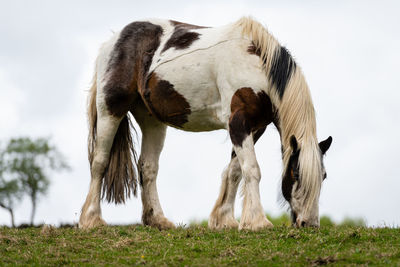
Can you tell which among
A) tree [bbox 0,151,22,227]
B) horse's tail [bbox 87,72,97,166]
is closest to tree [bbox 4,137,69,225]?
tree [bbox 0,151,22,227]

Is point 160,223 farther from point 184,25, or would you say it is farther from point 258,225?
point 184,25

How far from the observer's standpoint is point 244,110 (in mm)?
7320

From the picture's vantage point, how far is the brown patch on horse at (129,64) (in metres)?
8.82

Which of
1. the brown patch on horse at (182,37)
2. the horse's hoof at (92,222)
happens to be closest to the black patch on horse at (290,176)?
the brown patch on horse at (182,37)

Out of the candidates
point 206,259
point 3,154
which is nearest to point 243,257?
point 206,259

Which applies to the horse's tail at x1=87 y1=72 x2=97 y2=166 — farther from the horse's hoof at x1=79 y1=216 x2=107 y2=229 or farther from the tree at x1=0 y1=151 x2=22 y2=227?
the tree at x1=0 y1=151 x2=22 y2=227

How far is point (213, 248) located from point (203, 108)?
2484 millimetres

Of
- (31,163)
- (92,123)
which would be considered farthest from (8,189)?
(92,123)

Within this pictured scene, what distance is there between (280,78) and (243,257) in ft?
8.66

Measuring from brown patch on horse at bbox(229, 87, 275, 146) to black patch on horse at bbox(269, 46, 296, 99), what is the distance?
224 mm

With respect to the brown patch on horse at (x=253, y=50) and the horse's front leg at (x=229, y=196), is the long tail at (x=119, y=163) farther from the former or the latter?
the brown patch on horse at (x=253, y=50)

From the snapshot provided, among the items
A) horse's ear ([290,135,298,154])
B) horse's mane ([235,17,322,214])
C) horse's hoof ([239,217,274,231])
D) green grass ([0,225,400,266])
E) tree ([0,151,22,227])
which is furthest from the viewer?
tree ([0,151,22,227])

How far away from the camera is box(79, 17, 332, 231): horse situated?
23.5 ft

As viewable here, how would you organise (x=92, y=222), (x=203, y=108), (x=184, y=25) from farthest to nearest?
(x=184, y=25) → (x=92, y=222) → (x=203, y=108)
